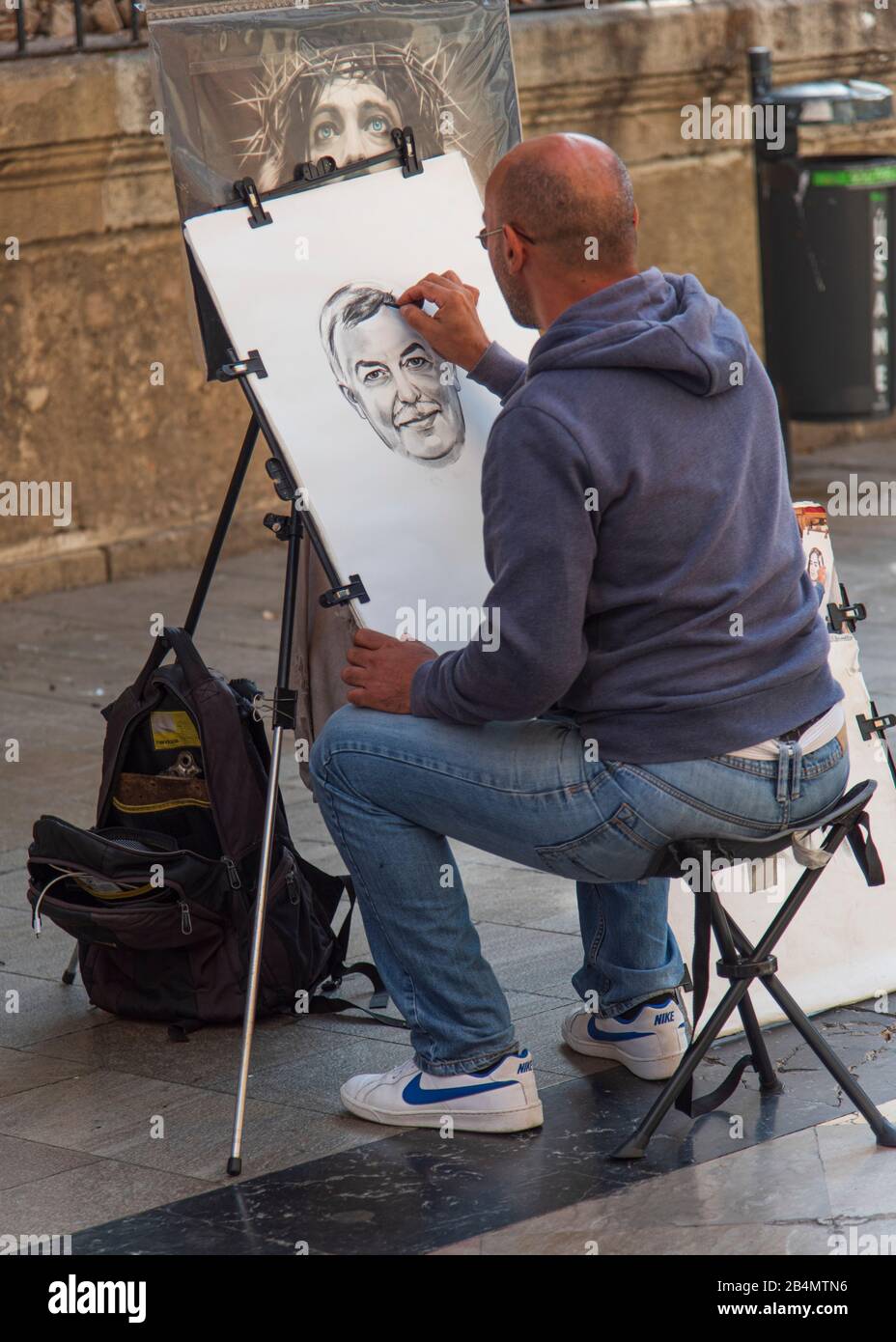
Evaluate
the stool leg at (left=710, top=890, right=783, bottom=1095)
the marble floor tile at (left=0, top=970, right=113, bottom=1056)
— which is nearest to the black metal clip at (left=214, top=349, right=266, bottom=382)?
the stool leg at (left=710, top=890, right=783, bottom=1095)

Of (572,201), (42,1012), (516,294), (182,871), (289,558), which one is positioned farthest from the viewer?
(42,1012)

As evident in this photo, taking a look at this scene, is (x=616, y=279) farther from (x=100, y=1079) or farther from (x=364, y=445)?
(x=100, y=1079)

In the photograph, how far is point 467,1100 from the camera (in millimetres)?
3395

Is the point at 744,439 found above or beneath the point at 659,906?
above

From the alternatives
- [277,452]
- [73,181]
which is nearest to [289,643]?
[277,452]

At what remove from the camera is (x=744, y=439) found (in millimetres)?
3100

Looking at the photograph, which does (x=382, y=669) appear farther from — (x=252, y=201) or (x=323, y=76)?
(x=323, y=76)

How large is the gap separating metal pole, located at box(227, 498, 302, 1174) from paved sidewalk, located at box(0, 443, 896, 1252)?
85 millimetres

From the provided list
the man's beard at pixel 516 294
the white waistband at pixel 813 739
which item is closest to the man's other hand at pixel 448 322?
the man's beard at pixel 516 294

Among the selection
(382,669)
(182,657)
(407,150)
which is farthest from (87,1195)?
(407,150)

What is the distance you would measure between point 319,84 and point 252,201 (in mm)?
341

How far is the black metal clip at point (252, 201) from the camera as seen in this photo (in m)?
3.62

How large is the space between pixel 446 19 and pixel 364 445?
959 mm

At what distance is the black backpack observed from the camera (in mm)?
3785
